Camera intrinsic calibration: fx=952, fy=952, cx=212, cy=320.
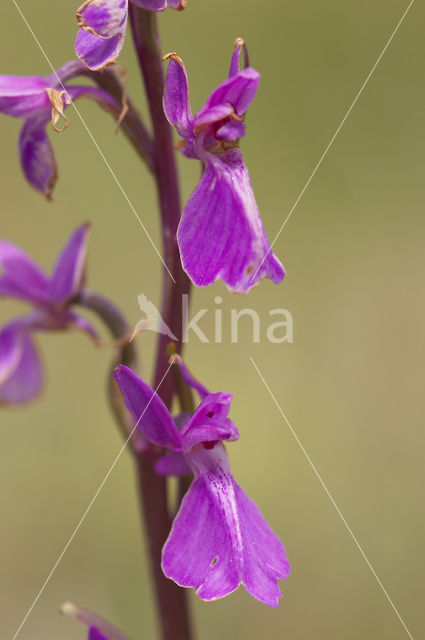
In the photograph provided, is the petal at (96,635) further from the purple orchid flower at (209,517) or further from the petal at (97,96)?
the petal at (97,96)

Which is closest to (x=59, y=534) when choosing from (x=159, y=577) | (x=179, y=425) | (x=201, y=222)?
(x=159, y=577)


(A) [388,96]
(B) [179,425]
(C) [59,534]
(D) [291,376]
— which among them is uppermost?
(A) [388,96]

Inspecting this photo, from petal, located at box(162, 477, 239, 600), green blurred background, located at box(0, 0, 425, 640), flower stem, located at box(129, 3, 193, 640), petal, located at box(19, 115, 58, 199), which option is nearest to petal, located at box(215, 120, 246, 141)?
flower stem, located at box(129, 3, 193, 640)

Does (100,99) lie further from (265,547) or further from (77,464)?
(77,464)

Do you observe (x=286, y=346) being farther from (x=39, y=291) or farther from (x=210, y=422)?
(x=210, y=422)

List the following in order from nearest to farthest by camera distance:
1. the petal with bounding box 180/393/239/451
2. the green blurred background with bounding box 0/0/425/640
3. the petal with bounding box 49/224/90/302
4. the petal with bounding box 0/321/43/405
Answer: the petal with bounding box 180/393/239/451 → the petal with bounding box 49/224/90/302 → the petal with bounding box 0/321/43/405 → the green blurred background with bounding box 0/0/425/640

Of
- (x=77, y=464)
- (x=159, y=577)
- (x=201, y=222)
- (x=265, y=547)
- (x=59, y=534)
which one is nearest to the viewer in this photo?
(x=201, y=222)

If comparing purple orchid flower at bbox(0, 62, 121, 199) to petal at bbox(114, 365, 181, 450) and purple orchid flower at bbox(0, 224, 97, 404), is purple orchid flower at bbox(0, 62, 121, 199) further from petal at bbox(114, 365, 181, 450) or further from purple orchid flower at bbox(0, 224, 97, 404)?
petal at bbox(114, 365, 181, 450)
